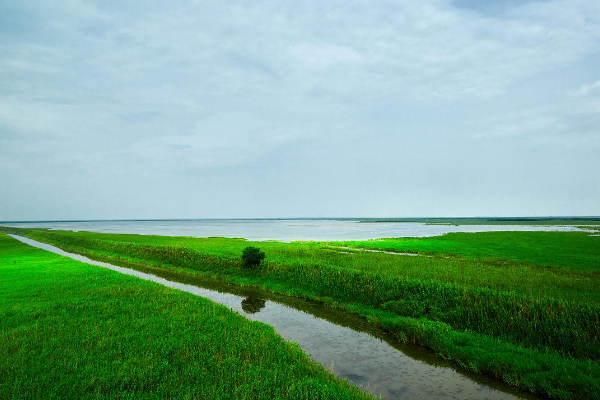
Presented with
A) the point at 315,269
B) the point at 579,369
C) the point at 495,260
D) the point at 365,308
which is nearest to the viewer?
the point at 579,369

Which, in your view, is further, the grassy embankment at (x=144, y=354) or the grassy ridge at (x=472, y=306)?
the grassy ridge at (x=472, y=306)

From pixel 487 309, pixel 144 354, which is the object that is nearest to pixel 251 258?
pixel 144 354

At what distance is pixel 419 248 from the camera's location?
38.6 metres

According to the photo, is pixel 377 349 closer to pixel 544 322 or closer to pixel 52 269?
pixel 544 322

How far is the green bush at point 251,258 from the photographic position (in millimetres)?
24172

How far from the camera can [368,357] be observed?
424 inches

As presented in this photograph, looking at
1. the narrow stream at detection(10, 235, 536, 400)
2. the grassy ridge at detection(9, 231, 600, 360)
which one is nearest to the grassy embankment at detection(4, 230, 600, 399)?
the grassy ridge at detection(9, 231, 600, 360)

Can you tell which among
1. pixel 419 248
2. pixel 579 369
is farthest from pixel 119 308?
pixel 419 248

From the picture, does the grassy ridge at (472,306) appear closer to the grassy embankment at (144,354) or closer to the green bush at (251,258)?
the green bush at (251,258)

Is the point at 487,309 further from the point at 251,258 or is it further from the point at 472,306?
the point at 251,258

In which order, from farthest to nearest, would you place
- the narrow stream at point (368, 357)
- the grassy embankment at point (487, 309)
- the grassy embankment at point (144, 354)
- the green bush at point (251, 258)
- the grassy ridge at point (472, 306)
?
1. the green bush at point (251, 258)
2. the grassy ridge at point (472, 306)
3. the grassy embankment at point (487, 309)
4. the narrow stream at point (368, 357)
5. the grassy embankment at point (144, 354)

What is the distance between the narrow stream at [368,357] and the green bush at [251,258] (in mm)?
6586

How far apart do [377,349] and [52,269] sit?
87.7 feet

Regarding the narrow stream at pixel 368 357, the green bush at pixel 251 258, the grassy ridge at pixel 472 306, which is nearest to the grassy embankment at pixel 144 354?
the narrow stream at pixel 368 357
